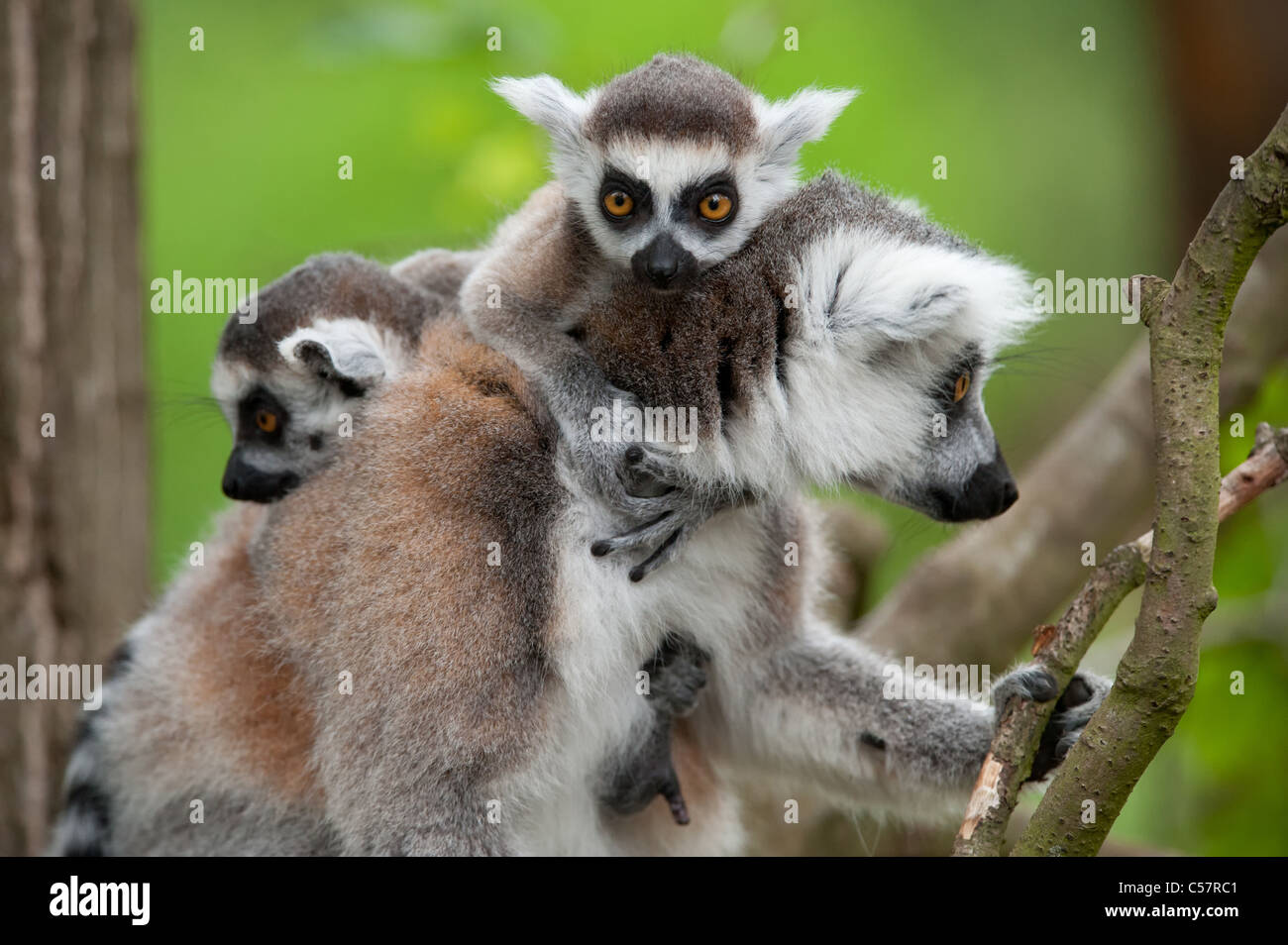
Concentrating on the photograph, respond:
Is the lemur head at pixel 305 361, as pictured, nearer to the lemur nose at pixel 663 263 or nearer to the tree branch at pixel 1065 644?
the lemur nose at pixel 663 263

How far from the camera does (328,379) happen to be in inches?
107

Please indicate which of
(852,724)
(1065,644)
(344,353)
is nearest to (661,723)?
(852,724)

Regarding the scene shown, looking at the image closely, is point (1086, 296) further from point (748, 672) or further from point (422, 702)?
point (422, 702)

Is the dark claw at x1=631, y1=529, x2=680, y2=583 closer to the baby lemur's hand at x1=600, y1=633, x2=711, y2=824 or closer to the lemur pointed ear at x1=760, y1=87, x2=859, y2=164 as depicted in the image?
the baby lemur's hand at x1=600, y1=633, x2=711, y2=824

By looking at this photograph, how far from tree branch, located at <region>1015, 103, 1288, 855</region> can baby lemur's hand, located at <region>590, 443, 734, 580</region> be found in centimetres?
83

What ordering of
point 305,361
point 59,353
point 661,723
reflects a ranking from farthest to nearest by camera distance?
point 59,353 → point 305,361 → point 661,723

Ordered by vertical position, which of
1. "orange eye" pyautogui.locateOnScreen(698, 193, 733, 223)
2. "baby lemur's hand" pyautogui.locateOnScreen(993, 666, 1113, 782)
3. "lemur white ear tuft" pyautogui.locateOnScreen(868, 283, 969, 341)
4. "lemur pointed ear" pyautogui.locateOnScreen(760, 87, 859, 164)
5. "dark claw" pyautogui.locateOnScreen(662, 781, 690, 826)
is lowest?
"dark claw" pyautogui.locateOnScreen(662, 781, 690, 826)

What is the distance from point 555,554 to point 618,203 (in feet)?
2.82

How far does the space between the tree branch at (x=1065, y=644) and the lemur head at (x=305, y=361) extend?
1.40 metres

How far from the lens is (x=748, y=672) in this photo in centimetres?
273

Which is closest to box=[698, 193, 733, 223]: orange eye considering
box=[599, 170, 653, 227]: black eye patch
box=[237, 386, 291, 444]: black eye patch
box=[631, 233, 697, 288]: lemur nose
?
box=[599, 170, 653, 227]: black eye patch

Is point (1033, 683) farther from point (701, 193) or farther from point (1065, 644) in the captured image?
point (701, 193)

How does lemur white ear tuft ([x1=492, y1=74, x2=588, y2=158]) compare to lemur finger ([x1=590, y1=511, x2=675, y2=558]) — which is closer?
lemur finger ([x1=590, y1=511, x2=675, y2=558])

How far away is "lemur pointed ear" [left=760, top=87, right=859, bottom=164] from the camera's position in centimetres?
278
